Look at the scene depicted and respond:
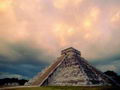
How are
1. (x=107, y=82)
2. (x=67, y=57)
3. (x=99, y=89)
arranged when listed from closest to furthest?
(x=99, y=89), (x=107, y=82), (x=67, y=57)

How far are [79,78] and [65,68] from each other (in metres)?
7.74

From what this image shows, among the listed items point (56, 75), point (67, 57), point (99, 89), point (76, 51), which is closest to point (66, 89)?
point (99, 89)

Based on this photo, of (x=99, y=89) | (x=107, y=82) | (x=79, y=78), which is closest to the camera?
(x=99, y=89)

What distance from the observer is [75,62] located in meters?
57.7

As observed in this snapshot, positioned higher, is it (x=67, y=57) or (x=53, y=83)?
(x=67, y=57)

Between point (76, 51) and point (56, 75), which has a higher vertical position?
point (76, 51)

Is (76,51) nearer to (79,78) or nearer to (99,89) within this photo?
(79,78)

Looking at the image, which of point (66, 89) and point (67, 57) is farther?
point (67, 57)

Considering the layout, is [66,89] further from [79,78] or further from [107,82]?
[107,82]

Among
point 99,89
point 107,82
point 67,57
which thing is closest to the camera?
point 99,89

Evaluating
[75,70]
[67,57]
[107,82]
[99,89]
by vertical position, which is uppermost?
[67,57]

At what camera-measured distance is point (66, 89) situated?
3919cm

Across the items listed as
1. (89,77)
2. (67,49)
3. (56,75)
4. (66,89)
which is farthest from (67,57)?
(66,89)

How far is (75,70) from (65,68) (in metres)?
4.47
